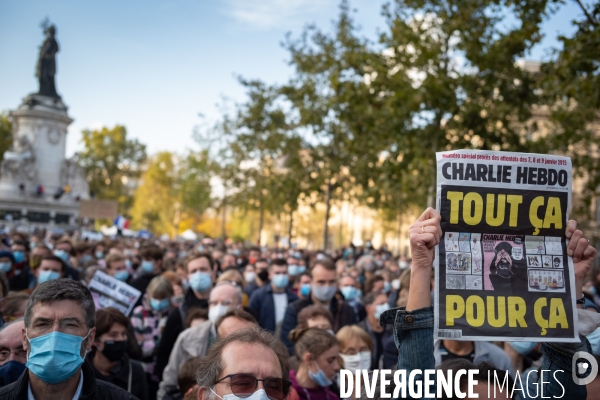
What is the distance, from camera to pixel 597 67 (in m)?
11.7

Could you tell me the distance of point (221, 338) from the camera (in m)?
3.40

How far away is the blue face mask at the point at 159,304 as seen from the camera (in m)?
8.18

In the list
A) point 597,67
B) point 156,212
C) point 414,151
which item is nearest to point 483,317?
point 597,67

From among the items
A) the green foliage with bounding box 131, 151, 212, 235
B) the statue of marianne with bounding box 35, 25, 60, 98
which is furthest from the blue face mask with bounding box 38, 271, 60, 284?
the green foliage with bounding box 131, 151, 212, 235

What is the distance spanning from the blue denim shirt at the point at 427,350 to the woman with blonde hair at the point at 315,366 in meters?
2.19

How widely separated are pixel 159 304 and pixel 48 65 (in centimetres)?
4796

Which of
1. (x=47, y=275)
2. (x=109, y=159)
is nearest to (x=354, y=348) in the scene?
(x=47, y=275)

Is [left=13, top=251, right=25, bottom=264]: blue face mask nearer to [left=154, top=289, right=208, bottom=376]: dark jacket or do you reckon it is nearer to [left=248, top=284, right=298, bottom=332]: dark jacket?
[left=248, top=284, right=298, bottom=332]: dark jacket

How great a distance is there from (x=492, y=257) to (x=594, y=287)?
10.3 metres

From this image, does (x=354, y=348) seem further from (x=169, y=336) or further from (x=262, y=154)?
(x=262, y=154)

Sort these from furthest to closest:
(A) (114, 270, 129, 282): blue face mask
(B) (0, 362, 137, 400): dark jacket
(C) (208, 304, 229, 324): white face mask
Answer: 1. (A) (114, 270, 129, 282): blue face mask
2. (C) (208, 304, 229, 324): white face mask
3. (B) (0, 362, 137, 400): dark jacket

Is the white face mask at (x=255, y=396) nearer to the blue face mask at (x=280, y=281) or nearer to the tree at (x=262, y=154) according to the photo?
the blue face mask at (x=280, y=281)

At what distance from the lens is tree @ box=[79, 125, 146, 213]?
90.4 meters

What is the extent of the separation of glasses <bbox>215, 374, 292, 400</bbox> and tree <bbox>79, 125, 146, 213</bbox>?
90.0 meters
